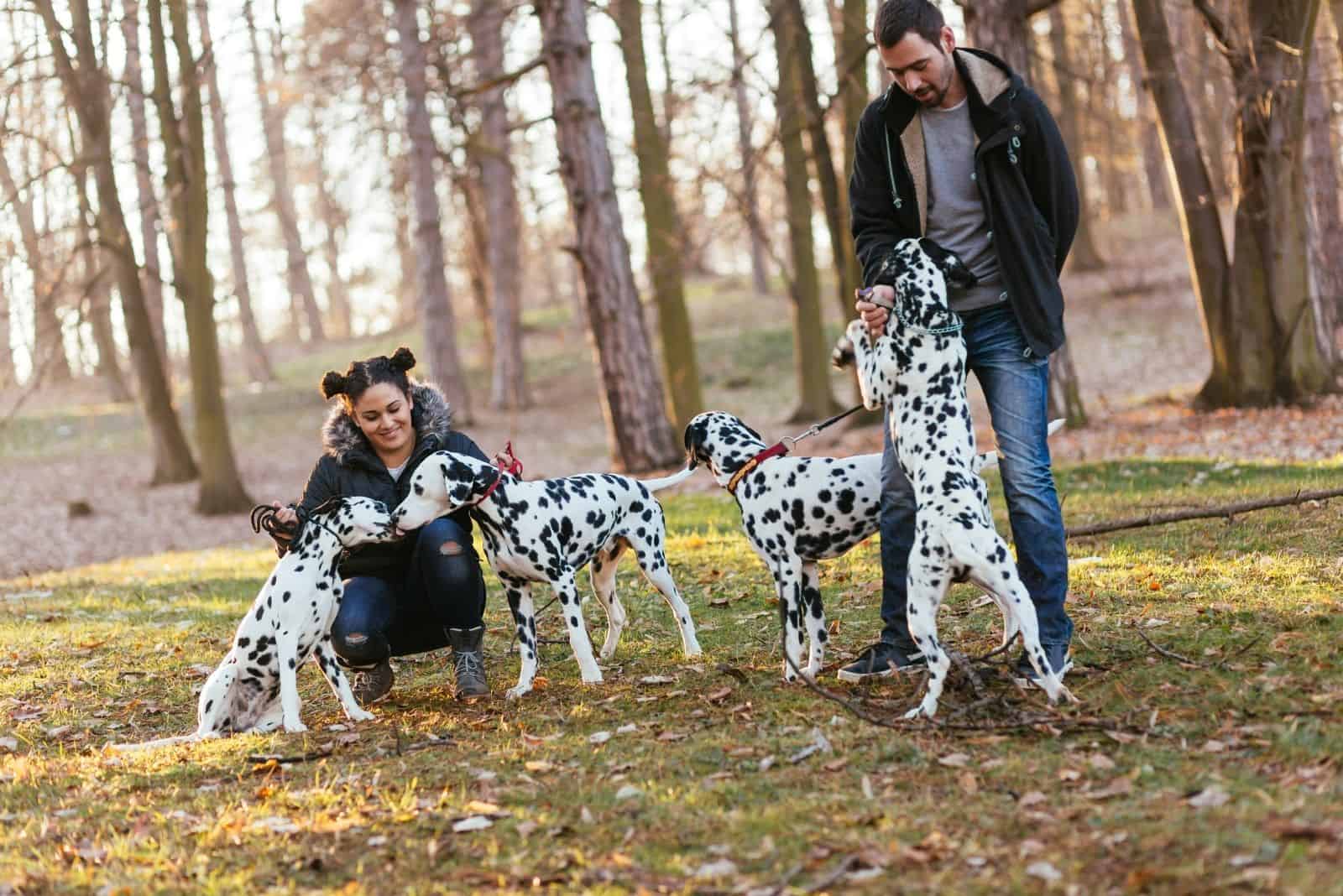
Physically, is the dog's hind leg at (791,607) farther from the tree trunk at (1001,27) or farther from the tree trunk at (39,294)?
the tree trunk at (39,294)

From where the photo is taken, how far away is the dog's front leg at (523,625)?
21.5 feet

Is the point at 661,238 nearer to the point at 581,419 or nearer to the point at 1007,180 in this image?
the point at 581,419

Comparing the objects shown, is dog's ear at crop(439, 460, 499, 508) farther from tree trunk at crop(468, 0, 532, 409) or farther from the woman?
tree trunk at crop(468, 0, 532, 409)

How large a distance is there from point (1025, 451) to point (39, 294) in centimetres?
1852

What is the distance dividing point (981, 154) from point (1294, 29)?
35.8 feet

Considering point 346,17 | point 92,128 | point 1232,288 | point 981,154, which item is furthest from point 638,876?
point 346,17

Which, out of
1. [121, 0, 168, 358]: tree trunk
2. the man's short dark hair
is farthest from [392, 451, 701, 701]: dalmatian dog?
[121, 0, 168, 358]: tree trunk

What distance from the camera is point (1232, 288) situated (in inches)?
591

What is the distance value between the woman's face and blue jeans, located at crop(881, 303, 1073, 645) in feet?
9.21

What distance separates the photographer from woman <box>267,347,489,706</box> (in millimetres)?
6566

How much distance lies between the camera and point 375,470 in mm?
6695

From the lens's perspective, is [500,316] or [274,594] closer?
[274,594]

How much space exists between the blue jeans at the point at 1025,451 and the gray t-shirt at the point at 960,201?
0.10 metres

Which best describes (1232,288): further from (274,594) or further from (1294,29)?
(274,594)
